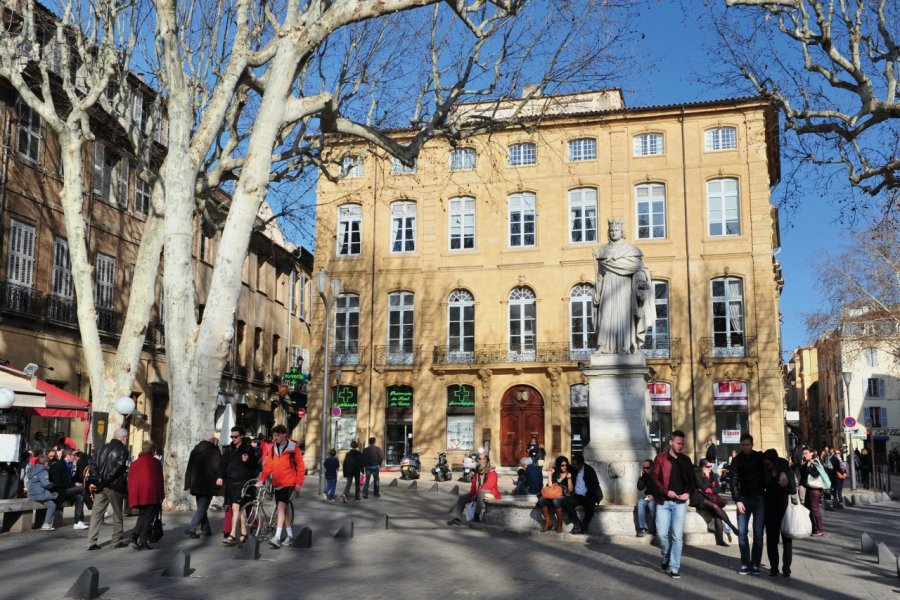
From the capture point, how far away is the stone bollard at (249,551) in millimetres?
10555

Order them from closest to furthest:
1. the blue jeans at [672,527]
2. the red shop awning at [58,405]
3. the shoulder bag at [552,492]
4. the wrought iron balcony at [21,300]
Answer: the blue jeans at [672,527] → the shoulder bag at [552,492] → the red shop awning at [58,405] → the wrought iron balcony at [21,300]

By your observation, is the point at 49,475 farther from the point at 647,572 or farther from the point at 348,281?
the point at 348,281

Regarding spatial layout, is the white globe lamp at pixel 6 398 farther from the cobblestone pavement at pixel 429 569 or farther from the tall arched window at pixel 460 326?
the tall arched window at pixel 460 326

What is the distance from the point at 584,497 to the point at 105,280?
2008cm

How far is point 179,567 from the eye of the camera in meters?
9.19

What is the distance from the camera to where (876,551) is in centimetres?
1234

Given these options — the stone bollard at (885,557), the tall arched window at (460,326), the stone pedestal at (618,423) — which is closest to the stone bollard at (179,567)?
the stone pedestal at (618,423)

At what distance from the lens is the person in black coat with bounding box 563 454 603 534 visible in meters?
13.2

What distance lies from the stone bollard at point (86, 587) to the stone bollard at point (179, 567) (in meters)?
1.29

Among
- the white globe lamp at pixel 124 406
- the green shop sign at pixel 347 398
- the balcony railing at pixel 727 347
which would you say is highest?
the balcony railing at pixel 727 347

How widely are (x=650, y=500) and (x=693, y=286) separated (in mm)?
24521

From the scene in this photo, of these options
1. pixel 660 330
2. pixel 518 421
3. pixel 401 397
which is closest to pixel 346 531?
pixel 518 421

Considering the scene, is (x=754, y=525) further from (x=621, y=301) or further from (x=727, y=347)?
(x=727, y=347)

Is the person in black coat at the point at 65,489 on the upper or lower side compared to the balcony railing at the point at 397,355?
lower
